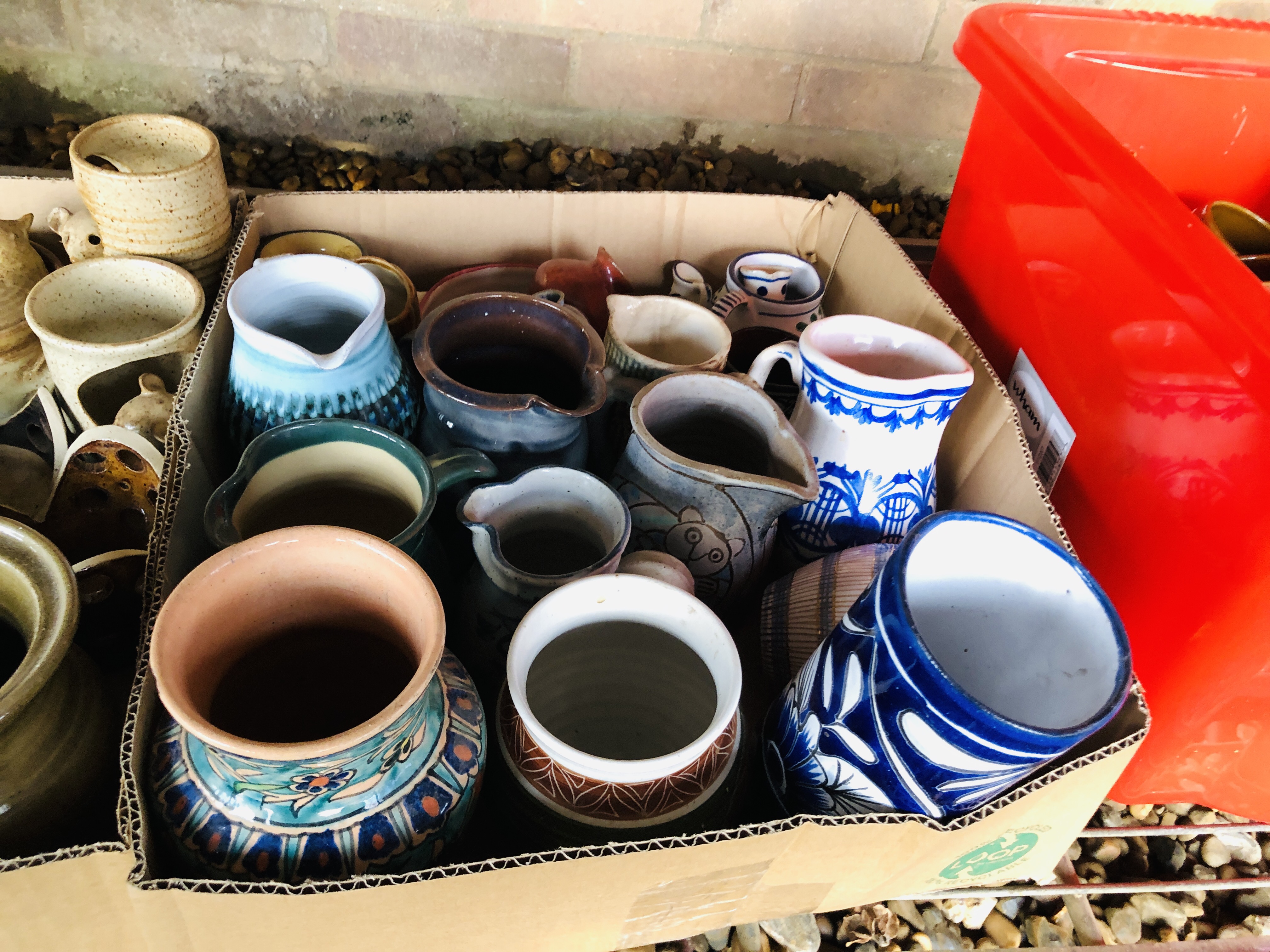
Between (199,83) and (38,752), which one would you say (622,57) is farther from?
(38,752)

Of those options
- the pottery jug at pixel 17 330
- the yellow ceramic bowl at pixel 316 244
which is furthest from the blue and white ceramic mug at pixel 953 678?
the pottery jug at pixel 17 330

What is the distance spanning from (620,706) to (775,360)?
14.8 inches

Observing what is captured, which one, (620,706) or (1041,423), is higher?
(1041,423)

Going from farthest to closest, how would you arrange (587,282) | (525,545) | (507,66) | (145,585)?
(507,66)
(587,282)
(525,545)
(145,585)

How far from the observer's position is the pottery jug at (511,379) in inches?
28.0

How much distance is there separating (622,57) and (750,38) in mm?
228

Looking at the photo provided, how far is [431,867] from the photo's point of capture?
0.54 metres

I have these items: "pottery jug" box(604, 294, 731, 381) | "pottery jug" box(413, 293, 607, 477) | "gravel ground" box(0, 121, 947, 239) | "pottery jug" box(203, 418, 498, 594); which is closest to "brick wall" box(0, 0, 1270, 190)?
"gravel ground" box(0, 121, 947, 239)

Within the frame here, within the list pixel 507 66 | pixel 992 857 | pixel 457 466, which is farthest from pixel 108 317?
pixel 992 857

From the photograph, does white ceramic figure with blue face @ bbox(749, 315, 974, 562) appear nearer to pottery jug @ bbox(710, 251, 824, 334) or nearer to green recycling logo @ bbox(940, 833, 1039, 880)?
pottery jug @ bbox(710, 251, 824, 334)

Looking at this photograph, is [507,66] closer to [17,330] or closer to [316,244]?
[316,244]

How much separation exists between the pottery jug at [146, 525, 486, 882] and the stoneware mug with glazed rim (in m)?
0.06

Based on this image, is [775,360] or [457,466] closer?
[457,466]

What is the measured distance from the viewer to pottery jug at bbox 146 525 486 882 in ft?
1.59
